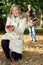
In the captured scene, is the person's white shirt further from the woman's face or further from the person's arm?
the woman's face

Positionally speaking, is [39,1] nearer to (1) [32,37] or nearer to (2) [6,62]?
(1) [32,37]

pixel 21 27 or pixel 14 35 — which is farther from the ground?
pixel 21 27

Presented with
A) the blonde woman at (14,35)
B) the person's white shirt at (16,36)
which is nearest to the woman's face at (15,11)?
the blonde woman at (14,35)

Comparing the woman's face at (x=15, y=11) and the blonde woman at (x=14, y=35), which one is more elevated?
the woman's face at (x=15, y=11)

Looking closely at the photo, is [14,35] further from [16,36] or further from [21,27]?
[21,27]

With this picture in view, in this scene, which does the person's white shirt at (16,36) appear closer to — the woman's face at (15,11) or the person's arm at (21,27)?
the person's arm at (21,27)

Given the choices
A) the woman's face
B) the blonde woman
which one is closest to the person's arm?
the blonde woman

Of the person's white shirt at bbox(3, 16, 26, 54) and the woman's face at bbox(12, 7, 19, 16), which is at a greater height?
the woman's face at bbox(12, 7, 19, 16)

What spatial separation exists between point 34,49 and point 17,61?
242 cm

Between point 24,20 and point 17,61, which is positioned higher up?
point 24,20

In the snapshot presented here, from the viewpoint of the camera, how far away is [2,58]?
8734mm

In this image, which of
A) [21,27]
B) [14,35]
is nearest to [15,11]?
[21,27]

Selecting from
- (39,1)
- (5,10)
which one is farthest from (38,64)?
(39,1)

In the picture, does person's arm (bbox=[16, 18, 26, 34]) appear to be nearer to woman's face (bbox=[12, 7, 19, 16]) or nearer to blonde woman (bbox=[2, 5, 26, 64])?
blonde woman (bbox=[2, 5, 26, 64])
